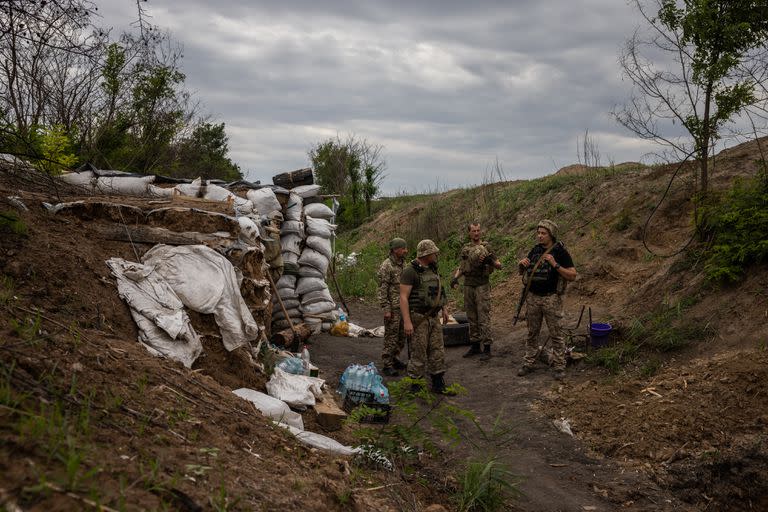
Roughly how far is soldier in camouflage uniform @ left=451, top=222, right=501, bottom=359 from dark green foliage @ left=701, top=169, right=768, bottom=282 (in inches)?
114

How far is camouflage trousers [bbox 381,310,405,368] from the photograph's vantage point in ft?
26.9

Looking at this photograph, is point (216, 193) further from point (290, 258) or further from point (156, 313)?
point (156, 313)

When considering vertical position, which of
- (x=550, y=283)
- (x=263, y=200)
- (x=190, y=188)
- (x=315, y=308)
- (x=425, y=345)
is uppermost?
(x=190, y=188)

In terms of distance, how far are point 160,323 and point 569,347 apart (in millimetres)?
5524

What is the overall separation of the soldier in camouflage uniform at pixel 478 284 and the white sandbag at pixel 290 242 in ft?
10.4

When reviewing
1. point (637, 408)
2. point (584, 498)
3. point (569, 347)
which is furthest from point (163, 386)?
point (569, 347)

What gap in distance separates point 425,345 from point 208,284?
8.57ft

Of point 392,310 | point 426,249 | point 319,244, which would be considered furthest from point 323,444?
point 319,244

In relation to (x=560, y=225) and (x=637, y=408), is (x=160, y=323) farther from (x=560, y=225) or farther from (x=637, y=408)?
(x=560, y=225)

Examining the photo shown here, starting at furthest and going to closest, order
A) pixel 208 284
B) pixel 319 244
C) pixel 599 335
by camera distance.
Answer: pixel 319 244, pixel 599 335, pixel 208 284

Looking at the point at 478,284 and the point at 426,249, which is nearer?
the point at 426,249

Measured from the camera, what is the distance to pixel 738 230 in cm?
732

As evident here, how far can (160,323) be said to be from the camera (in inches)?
199

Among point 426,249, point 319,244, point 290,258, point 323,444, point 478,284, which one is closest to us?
point 323,444
